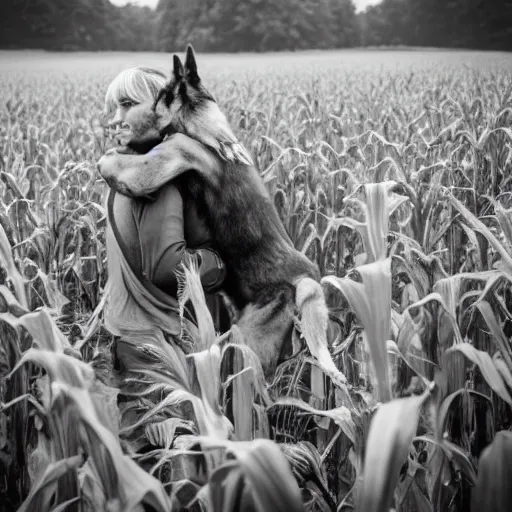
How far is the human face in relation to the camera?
136 cm

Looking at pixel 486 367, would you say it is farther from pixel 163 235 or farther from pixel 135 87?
pixel 135 87

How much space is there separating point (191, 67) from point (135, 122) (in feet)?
0.52

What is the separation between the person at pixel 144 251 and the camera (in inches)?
52.7

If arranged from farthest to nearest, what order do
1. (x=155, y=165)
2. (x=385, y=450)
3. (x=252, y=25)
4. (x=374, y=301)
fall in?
(x=252, y=25)
(x=155, y=165)
(x=374, y=301)
(x=385, y=450)

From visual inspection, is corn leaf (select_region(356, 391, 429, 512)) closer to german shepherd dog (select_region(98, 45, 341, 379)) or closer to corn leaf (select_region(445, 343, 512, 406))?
corn leaf (select_region(445, 343, 512, 406))

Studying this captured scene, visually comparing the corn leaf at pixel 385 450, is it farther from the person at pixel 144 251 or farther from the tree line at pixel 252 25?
the tree line at pixel 252 25

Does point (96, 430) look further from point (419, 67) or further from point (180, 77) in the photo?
point (419, 67)

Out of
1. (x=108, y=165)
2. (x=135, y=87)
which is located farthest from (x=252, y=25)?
(x=108, y=165)

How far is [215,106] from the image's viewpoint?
1.39 m

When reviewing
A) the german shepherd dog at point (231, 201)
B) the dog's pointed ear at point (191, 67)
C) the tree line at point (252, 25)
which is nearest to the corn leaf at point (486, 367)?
the german shepherd dog at point (231, 201)

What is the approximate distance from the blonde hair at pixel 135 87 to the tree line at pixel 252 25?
5484 millimetres

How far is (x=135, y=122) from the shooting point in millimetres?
1366

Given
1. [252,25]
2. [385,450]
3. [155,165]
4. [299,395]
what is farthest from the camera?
[252,25]

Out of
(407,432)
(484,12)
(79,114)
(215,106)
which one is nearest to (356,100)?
(484,12)
